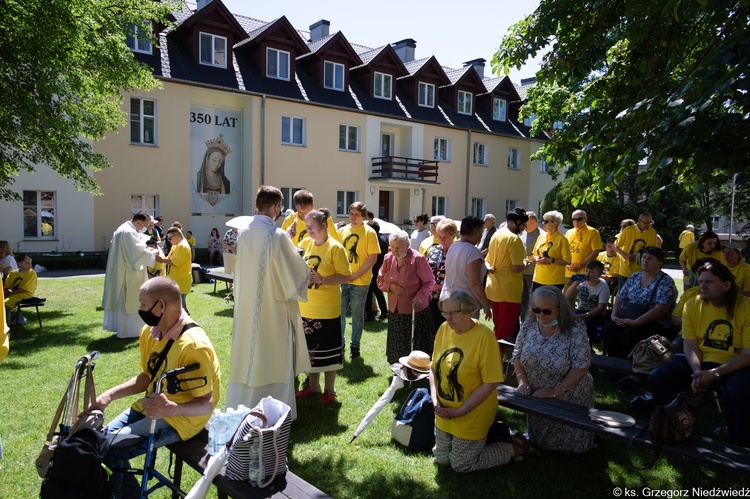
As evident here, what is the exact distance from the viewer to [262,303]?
183 inches

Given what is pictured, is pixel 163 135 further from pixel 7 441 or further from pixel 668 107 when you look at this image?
pixel 668 107

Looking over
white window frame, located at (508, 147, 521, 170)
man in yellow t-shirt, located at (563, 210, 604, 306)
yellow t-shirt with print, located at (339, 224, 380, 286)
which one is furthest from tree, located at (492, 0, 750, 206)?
white window frame, located at (508, 147, 521, 170)

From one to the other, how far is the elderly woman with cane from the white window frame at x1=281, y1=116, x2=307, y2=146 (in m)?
19.6

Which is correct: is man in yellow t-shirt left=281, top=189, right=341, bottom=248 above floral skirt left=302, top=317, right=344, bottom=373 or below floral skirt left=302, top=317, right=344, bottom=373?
above

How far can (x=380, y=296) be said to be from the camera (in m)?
10.4

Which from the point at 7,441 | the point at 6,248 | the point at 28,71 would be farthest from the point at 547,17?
the point at 6,248

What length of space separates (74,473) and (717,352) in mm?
4792

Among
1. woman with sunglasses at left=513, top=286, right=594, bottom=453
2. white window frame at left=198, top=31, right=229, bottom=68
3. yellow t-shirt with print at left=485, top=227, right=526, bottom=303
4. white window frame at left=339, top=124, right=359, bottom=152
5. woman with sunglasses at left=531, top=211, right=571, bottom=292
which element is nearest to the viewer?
woman with sunglasses at left=513, top=286, right=594, bottom=453

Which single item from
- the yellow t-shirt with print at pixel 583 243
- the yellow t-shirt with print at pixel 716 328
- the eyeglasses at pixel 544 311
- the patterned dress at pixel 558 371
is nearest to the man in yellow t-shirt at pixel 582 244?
the yellow t-shirt with print at pixel 583 243

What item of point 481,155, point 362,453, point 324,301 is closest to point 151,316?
point 362,453

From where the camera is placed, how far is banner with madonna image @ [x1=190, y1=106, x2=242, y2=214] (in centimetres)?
2325

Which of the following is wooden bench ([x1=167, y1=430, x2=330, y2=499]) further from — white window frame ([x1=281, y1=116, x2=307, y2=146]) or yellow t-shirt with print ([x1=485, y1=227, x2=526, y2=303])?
white window frame ([x1=281, y1=116, x2=307, y2=146])

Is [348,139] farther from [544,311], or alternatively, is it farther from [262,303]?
[544,311]

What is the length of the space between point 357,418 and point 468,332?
68.1 inches
